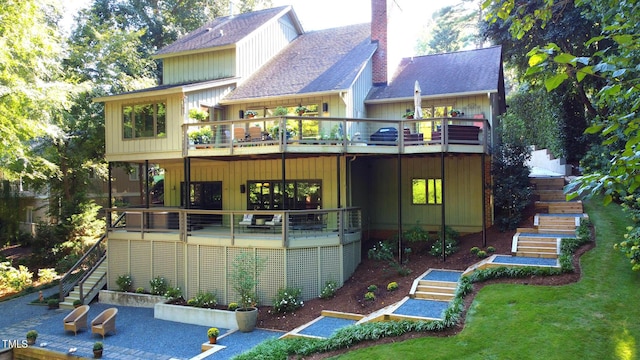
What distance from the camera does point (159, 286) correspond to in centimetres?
1541

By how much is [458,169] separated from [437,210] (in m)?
1.76

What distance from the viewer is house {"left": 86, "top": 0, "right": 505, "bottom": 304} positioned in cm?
1418

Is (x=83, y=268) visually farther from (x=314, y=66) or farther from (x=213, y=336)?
(x=314, y=66)

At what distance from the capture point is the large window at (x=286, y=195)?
16.8m

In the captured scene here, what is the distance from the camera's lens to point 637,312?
9008mm

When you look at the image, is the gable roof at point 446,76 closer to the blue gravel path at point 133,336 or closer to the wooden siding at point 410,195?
the wooden siding at point 410,195

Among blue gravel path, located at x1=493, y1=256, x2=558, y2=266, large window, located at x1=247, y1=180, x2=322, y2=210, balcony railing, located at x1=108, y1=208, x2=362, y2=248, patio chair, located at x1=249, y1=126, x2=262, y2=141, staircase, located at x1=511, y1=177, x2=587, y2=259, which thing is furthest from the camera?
large window, located at x1=247, y1=180, x2=322, y2=210

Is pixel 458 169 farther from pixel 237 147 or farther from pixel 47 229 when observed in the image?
pixel 47 229

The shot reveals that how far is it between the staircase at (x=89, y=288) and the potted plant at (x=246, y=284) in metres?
6.47

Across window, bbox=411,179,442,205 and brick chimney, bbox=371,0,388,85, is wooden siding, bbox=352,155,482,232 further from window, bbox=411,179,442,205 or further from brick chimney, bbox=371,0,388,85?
brick chimney, bbox=371,0,388,85

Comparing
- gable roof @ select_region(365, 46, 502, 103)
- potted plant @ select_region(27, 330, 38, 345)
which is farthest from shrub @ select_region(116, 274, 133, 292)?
gable roof @ select_region(365, 46, 502, 103)

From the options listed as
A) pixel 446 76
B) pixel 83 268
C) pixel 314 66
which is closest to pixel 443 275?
pixel 446 76

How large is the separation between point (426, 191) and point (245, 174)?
7315 mm

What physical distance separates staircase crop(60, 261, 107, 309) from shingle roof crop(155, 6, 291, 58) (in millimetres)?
9894
